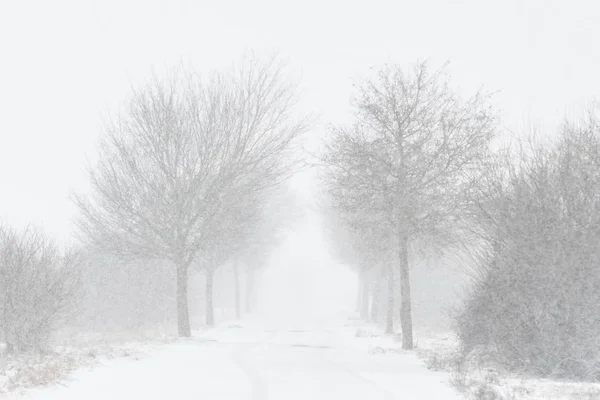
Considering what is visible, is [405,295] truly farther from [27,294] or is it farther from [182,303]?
[27,294]

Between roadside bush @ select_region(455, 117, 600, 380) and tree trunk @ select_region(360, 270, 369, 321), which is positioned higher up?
roadside bush @ select_region(455, 117, 600, 380)

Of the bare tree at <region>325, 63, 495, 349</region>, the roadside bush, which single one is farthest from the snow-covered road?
the bare tree at <region>325, 63, 495, 349</region>

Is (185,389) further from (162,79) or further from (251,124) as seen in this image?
(162,79)

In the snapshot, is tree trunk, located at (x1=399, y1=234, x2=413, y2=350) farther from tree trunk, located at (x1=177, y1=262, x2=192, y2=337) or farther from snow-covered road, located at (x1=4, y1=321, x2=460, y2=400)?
tree trunk, located at (x1=177, y1=262, x2=192, y2=337)

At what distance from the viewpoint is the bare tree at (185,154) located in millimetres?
20875

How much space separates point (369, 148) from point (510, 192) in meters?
5.92

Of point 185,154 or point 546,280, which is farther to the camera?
point 185,154

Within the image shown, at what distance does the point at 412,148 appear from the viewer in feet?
63.3

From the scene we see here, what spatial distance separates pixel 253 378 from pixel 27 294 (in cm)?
602

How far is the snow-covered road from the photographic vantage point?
1018 centimetres

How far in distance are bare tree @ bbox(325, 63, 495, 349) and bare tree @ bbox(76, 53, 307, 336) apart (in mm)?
3555

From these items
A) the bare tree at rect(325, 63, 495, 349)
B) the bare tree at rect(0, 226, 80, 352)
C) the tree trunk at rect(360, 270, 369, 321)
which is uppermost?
the bare tree at rect(325, 63, 495, 349)

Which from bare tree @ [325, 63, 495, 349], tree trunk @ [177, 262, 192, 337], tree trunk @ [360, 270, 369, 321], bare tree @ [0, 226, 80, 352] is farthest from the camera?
tree trunk @ [360, 270, 369, 321]

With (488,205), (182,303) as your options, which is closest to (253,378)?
(488,205)
